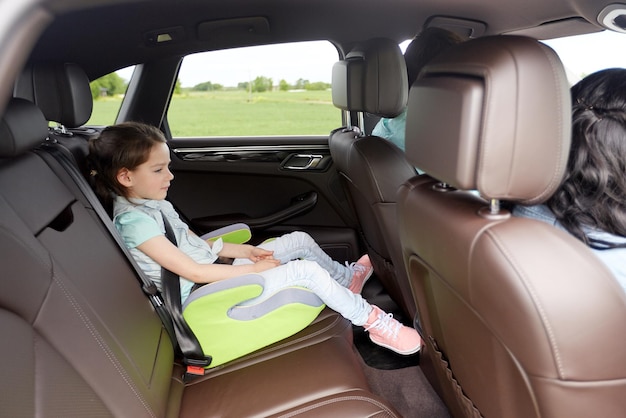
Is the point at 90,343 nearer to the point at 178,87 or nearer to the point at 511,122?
the point at 511,122

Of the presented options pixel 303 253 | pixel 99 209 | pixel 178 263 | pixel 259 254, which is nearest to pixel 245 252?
pixel 259 254

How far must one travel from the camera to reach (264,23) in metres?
2.67

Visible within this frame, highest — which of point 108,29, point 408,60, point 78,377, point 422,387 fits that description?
point 108,29

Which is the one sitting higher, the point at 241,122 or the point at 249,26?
the point at 249,26

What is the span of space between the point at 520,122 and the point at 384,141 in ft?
3.96

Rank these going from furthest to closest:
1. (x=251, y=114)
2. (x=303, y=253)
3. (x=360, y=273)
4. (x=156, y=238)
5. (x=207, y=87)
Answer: (x=251, y=114), (x=207, y=87), (x=360, y=273), (x=303, y=253), (x=156, y=238)

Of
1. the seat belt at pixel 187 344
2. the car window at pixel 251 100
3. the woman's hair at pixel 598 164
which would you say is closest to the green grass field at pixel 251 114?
the car window at pixel 251 100

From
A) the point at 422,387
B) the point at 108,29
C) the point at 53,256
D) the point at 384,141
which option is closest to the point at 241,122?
the point at 108,29

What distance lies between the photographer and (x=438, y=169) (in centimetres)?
108

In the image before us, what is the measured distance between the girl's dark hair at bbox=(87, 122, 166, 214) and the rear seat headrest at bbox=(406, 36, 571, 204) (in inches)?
48.3

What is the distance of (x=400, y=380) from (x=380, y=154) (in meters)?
0.85

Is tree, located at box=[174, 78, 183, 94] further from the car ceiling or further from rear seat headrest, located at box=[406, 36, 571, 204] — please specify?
rear seat headrest, located at box=[406, 36, 571, 204]

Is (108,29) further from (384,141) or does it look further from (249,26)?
(384,141)

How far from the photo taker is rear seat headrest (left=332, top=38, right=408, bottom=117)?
2.01m
